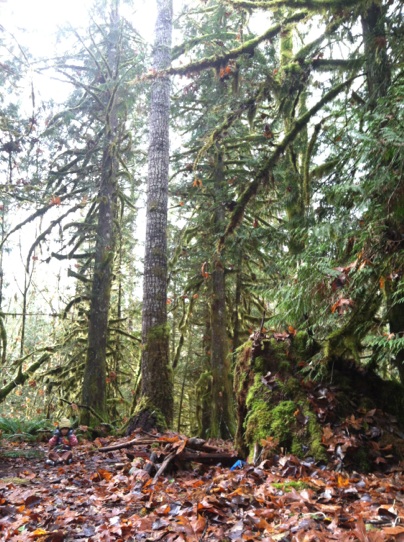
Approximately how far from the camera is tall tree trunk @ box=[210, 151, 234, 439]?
10.1 meters

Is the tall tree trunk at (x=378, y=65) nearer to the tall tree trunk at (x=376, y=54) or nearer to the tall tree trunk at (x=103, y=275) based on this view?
the tall tree trunk at (x=376, y=54)

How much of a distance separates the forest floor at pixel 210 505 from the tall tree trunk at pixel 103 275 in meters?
4.69

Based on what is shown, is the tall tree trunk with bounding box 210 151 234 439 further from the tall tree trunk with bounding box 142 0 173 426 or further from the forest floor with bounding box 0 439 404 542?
the forest floor with bounding box 0 439 404 542

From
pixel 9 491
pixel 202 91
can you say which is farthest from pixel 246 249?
pixel 9 491

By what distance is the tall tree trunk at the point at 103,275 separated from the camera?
31.7 ft

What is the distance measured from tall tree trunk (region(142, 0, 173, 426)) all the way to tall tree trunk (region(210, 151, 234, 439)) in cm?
229

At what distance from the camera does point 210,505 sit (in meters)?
3.01

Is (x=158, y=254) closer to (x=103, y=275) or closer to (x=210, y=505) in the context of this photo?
(x=103, y=275)

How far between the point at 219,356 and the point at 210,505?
7604 mm

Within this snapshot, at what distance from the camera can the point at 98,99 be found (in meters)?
10.7

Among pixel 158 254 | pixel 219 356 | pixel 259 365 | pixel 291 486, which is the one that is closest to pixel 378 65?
pixel 259 365

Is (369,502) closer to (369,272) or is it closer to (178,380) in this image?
(369,272)

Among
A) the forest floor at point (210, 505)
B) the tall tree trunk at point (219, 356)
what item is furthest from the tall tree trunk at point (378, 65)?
the tall tree trunk at point (219, 356)

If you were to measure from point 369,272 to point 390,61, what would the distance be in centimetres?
308
